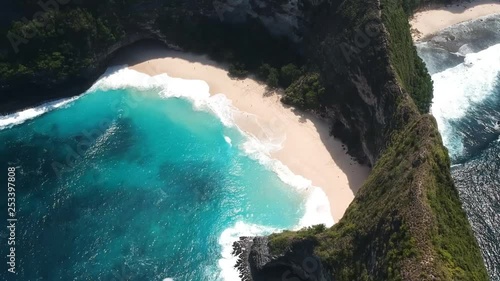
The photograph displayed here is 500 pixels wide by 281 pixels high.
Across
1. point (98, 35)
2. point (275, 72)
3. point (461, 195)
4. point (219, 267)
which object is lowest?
point (219, 267)

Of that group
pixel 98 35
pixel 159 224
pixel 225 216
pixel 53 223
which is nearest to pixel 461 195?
pixel 225 216

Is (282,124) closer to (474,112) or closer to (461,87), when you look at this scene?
(474,112)

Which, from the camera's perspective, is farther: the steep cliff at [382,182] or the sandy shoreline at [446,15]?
the sandy shoreline at [446,15]

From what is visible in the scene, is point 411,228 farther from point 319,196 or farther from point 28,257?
point 28,257

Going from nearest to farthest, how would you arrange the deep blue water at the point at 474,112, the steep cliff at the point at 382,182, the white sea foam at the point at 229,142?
the steep cliff at the point at 382,182 → the deep blue water at the point at 474,112 → the white sea foam at the point at 229,142

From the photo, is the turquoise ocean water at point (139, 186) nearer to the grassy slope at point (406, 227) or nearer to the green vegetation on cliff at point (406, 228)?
the grassy slope at point (406, 227)

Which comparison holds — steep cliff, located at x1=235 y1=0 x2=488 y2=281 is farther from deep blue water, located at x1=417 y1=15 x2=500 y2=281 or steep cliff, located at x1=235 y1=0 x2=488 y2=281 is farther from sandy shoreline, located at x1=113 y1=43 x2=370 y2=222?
deep blue water, located at x1=417 y1=15 x2=500 y2=281

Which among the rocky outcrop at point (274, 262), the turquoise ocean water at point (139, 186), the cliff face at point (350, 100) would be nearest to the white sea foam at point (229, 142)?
the turquoise ocean water at point (139, 186)

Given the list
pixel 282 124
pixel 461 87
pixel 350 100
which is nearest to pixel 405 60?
pixel 350 100
